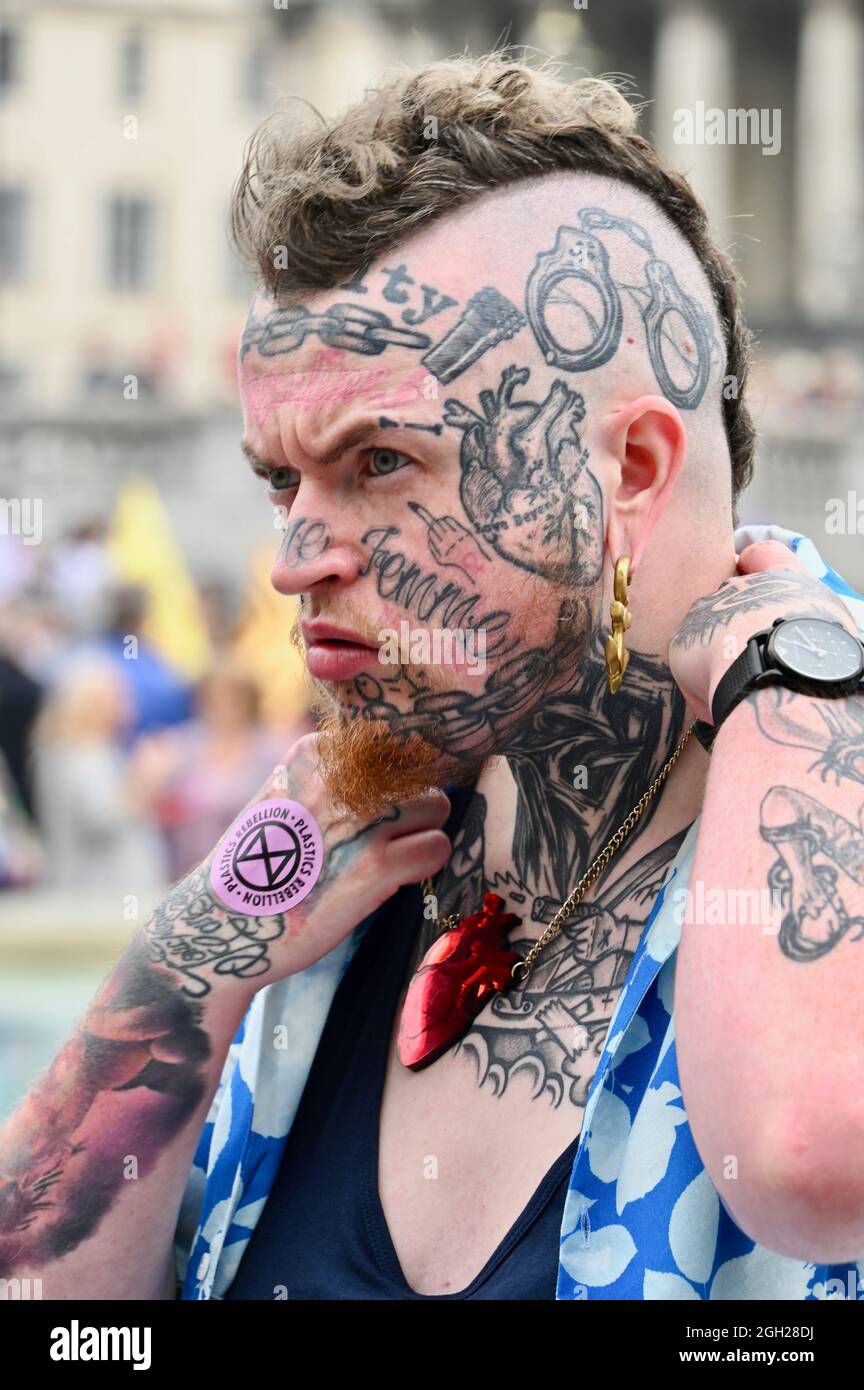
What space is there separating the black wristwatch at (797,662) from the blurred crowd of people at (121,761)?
721cm

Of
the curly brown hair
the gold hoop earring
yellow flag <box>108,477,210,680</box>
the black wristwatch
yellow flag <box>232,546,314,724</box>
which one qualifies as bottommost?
the black wristwatch

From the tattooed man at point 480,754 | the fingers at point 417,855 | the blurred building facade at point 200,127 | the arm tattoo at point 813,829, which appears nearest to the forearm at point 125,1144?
the tattooed man at point 480,754

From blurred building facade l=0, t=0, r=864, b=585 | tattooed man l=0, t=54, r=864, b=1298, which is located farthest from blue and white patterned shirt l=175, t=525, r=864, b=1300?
blurred building facade l=0, t=0, r=864, b=585

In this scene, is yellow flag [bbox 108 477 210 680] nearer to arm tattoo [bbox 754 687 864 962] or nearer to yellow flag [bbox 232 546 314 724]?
yellow flag [bbox 232 546 314 724]

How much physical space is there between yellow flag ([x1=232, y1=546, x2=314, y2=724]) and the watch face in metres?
7.70

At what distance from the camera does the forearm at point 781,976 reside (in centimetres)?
167

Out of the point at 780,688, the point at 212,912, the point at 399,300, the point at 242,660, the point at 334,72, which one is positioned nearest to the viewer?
the point at 780,688

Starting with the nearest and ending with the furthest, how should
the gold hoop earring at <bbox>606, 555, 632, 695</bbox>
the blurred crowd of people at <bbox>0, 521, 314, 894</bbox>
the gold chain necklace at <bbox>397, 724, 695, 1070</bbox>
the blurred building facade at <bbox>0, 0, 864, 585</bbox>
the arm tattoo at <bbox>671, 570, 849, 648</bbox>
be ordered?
1. the arm tattoo at <bbox>671, 570, 849, 648</bbox>
2. the gold hoop earring at <bbox>606, 555, 632, 695</bbox>
3. the gold chain necklace at <bbox>397, 724, 695, 1070</bbox>
4. the blurred crowd of people at <bbox>0, 521, 314, 894</bbox>
5. the blurred building facade at <bbox>0, 0, 864, 585</bbox>

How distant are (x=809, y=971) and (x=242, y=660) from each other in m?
8.78

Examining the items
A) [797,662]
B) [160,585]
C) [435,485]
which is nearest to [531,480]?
[435,485]

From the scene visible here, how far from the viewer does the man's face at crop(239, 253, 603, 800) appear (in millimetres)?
2084

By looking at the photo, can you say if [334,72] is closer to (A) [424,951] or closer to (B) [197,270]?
(B) [197,270]
